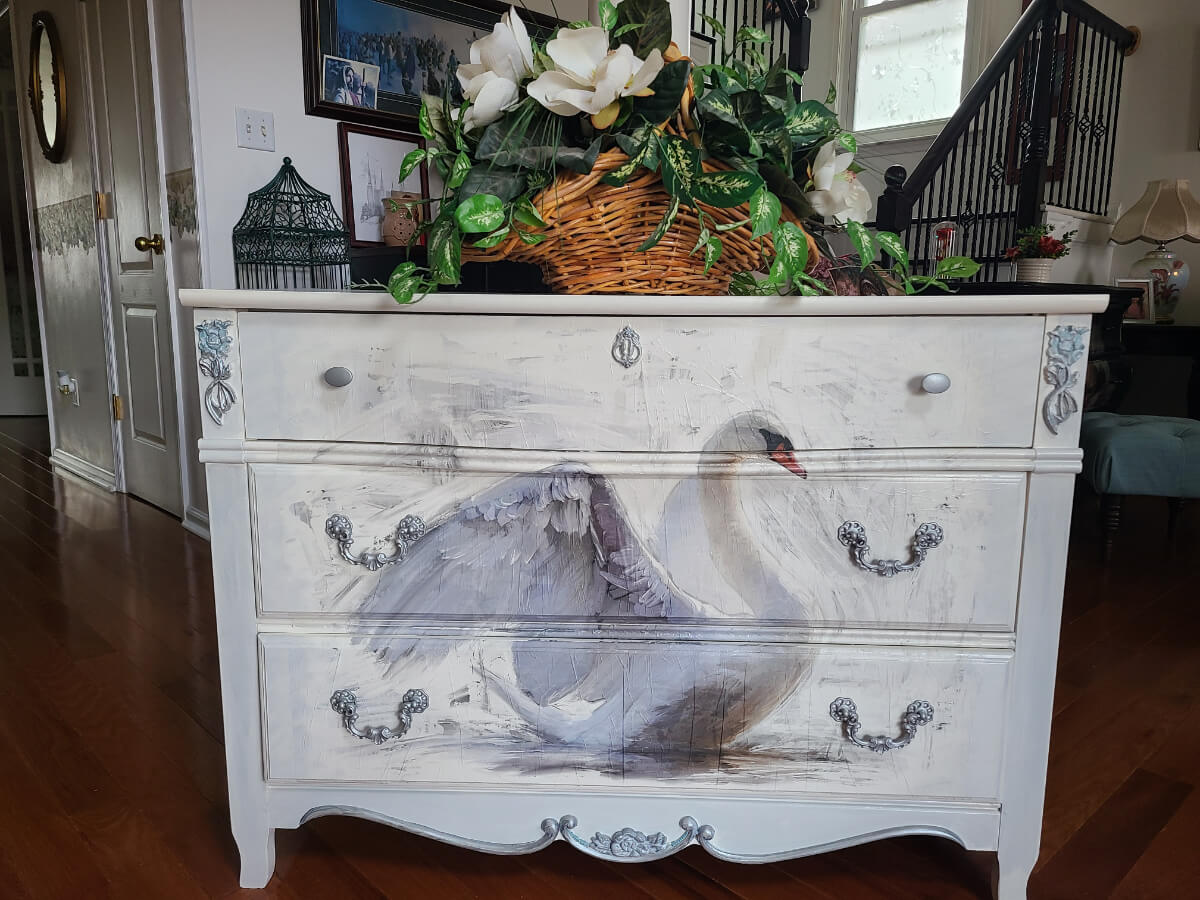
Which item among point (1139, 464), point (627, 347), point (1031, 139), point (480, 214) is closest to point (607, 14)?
point (480, 214)

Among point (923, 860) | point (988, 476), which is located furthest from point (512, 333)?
point (923, 860)

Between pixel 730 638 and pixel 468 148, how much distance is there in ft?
2.27

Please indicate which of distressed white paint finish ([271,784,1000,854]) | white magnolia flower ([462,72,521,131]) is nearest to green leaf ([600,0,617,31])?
white magnolia flower ([462,72,521,131])

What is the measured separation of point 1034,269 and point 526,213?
133 inches

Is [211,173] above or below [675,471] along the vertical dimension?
above

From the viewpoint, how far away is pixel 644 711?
3.51 feet

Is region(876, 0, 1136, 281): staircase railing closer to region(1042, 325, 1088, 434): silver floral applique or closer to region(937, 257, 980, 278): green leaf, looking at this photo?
region(937, 257, 980, 278): green leaf

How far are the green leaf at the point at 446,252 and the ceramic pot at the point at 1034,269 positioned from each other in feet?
11.2

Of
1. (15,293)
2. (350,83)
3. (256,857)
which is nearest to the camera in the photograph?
(256,857)

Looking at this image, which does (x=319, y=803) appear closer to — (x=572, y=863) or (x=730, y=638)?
(x=572, y=863)

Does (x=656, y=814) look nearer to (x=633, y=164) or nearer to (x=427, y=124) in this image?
(x=633, y=164)

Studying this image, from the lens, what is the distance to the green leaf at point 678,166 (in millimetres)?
918

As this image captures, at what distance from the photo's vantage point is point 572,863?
125 centimetres

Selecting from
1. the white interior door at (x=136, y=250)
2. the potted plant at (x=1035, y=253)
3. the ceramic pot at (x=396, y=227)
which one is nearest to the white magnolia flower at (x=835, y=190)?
the ceramic pot at (x=396, y=227)
